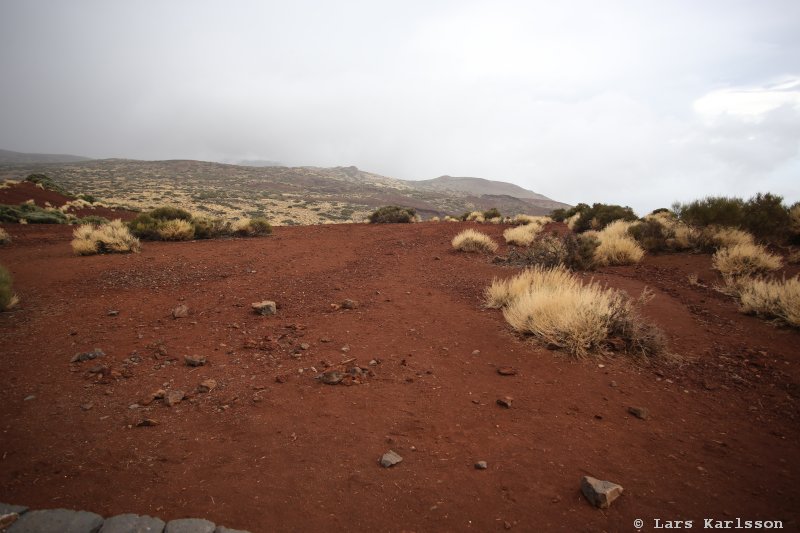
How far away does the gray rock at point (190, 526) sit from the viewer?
2.35 meters

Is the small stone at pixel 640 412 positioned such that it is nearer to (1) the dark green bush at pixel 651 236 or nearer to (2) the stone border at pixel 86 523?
(2) the stone border at pixel 86 523

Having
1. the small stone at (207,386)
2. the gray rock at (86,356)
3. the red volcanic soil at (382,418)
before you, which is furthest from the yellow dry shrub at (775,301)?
the gray rock at (86,356)

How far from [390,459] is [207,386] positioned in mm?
2329

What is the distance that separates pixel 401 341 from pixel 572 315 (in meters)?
2.40

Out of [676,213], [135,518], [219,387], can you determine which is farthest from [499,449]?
[676,213]

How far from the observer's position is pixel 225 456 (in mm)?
3137

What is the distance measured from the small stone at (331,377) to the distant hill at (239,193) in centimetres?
2487

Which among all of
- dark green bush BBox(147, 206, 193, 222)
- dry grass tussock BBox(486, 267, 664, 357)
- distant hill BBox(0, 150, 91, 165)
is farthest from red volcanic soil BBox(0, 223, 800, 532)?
distant hill BBox(0, 150, 91, 165)

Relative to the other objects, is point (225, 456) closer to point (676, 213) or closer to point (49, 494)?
point (49, 494)

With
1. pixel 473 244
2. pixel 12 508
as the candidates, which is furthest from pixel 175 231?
pixel 12 508

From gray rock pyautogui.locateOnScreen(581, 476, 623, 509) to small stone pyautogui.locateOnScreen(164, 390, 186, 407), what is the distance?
152 inches

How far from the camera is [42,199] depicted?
21.7 metres

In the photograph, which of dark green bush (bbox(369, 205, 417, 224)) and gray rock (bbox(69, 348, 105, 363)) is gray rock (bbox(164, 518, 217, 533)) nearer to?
gray rock (bbox(69, 348, 105, 363))

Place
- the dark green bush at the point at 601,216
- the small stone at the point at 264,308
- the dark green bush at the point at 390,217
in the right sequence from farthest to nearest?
the dark green bush at the point at 390,217 < the dark green bush at the point at 601,216 < the small stone at the point at 264,308
